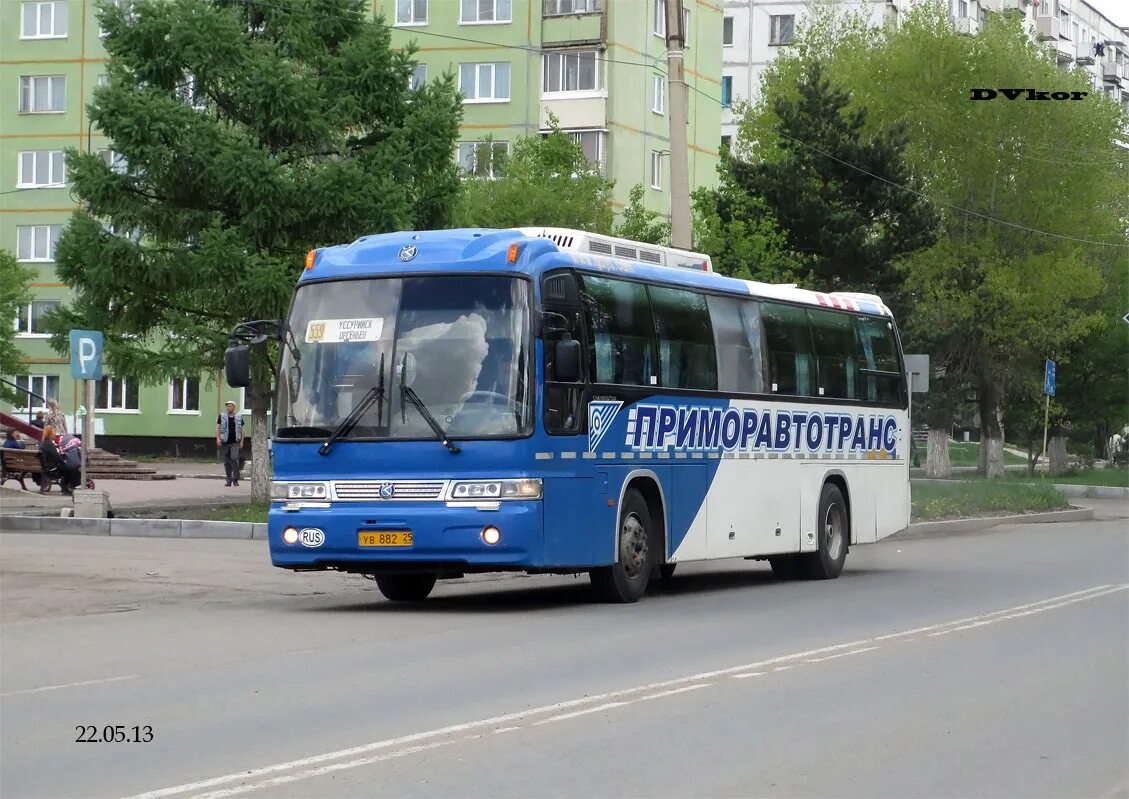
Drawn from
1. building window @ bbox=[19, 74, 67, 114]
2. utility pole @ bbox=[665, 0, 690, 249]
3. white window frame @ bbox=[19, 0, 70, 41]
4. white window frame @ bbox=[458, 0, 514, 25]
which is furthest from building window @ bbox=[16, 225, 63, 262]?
utility pole @ bbox=[665, 0, 690, 249]

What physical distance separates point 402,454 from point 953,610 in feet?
16.2

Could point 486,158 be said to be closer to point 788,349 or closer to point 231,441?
point 231,441

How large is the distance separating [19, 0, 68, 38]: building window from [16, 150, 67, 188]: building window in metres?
4.50

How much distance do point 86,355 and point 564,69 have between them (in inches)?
1660

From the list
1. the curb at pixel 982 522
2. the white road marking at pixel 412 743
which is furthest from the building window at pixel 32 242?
the white road marking at pixel 412 743

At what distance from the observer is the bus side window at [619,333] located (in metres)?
17.0

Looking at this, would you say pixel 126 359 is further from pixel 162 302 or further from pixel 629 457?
pixel 629 457

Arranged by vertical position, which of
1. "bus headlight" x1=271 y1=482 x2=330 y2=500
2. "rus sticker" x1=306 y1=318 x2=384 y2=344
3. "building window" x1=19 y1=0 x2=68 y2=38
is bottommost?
"bus headlight" x1=271 y1=482 x2=330 y2=500

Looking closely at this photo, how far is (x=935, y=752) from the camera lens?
342 inches

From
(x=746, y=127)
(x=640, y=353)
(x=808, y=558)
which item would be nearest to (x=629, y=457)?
(x=640, y=353)

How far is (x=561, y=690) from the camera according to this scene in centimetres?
1073

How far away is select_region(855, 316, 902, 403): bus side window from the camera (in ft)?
74.8

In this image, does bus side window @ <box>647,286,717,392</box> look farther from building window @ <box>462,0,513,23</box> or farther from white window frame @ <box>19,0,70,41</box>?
white window frame @ <box>19,0,70,41</box>

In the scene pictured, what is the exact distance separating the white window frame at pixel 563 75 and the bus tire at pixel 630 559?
Answer: 50922mm
